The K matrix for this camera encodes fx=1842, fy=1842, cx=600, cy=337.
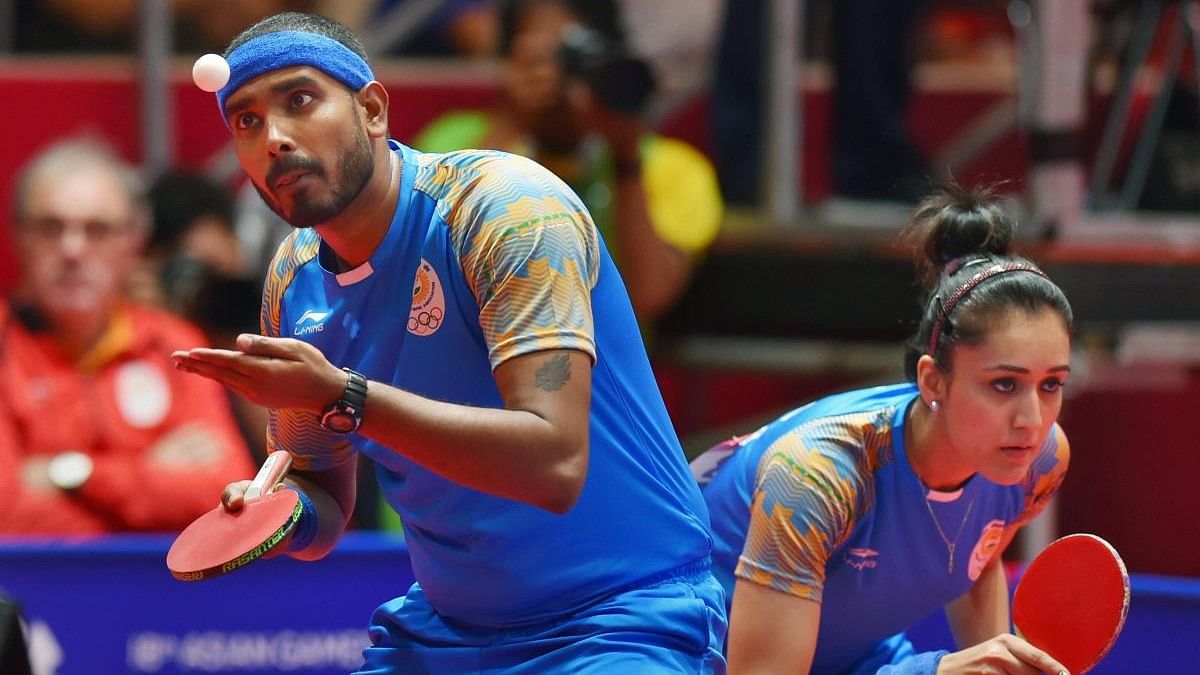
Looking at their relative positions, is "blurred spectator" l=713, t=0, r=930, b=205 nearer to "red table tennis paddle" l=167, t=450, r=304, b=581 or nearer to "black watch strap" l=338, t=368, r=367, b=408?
"red table tennis paddle" l=167, t=450, r=304, b=581

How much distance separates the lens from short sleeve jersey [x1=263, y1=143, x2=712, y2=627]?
2809 mm

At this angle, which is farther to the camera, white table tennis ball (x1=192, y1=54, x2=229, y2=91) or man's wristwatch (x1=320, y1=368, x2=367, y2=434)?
white table tennis ball (x1=192, y1=54, x2=229, y2=91)

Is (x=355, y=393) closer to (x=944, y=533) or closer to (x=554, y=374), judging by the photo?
(x=554, y=374)

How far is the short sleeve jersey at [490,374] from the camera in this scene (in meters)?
2.81

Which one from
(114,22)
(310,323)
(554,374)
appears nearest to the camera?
(554,374)

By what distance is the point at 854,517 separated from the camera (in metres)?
3.37

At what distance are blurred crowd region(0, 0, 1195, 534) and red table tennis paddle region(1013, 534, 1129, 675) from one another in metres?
2.41

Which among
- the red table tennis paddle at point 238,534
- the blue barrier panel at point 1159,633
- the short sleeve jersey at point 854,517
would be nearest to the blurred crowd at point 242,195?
the blue barrier panel at point 1159,633

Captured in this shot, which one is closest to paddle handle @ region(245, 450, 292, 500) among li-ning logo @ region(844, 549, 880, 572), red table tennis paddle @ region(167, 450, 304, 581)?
red table tennis paddle @ region(167, 450, 304, 581)

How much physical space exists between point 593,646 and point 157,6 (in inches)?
166

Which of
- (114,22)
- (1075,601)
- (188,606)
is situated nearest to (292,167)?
(1075,601)

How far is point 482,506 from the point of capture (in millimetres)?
2914

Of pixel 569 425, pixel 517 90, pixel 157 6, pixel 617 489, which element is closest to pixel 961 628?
pixel 617 489

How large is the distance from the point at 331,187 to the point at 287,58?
22 cm
